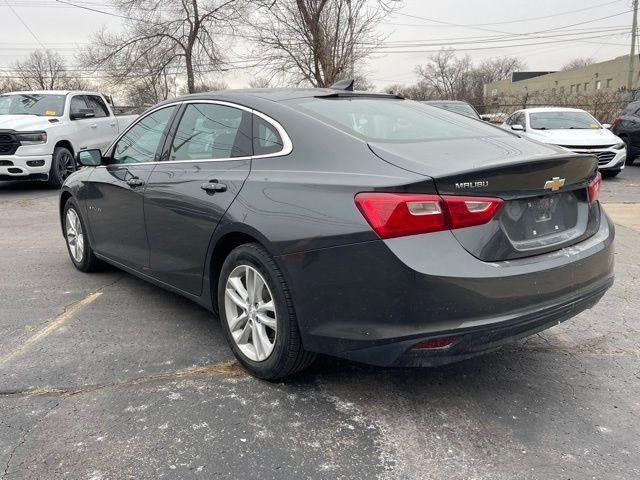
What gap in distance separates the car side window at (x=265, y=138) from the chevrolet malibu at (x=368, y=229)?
12 mm

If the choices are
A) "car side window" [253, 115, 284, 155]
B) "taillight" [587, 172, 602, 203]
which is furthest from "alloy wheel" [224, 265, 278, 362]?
"taillight" [587, 172, 602, 203]

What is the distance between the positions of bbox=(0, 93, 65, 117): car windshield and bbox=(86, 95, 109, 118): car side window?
893 millimetres

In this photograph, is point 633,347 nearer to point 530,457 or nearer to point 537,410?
point 537,410

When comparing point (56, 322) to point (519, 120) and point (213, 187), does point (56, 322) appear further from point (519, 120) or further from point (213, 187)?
point (519, 120)

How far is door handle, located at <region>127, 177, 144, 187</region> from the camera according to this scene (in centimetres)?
398

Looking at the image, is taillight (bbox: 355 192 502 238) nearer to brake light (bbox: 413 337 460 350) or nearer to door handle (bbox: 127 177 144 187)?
brake light (bbox: 413 337 460 350)

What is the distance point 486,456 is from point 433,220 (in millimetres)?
1059

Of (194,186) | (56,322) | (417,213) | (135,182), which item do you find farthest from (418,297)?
(56,322)

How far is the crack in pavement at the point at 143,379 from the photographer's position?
3041 millimetres

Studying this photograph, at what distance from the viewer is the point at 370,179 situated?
2510 mm

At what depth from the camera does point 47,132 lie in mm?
10938

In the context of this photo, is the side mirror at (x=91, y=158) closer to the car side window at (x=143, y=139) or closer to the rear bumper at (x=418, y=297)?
the car side window at (x=143, y=139)

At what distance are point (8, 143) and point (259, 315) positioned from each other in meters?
9.68

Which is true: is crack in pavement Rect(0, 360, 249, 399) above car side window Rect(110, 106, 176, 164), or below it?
below
